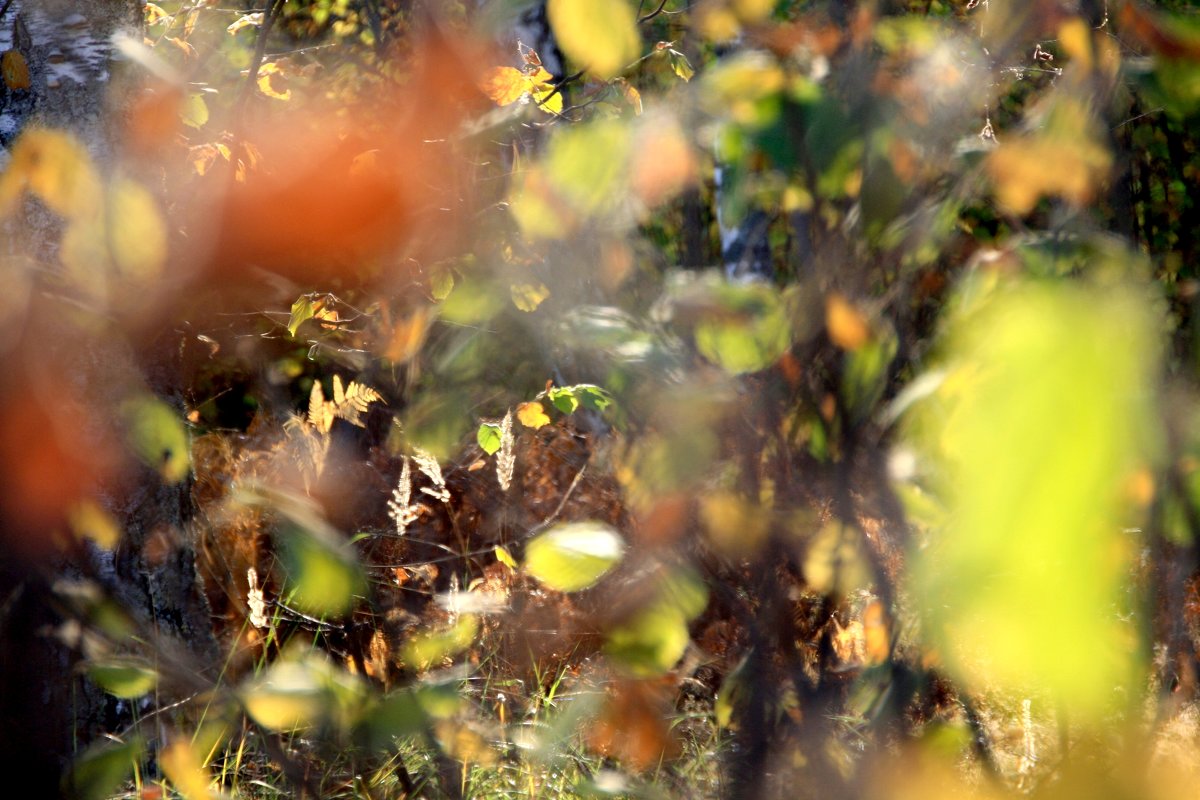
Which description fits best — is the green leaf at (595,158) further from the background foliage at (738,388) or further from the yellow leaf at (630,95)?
the yellow leaf at (630,95)

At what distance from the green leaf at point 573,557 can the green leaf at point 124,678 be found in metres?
0.35

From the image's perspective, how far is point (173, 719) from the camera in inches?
48.1

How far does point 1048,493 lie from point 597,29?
1.07 ft

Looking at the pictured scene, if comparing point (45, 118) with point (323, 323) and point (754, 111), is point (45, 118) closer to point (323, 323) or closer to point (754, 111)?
point (323, 323)

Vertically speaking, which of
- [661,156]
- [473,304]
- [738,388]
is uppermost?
[661,156]

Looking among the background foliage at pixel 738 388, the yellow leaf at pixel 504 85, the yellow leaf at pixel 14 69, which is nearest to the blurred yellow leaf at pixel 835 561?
the background foliage at pixel 738 388

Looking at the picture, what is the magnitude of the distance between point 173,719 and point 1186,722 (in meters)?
1.14

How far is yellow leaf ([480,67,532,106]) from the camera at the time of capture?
1.17 m

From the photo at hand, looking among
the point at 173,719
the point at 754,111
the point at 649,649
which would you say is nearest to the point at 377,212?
the point at 173,719

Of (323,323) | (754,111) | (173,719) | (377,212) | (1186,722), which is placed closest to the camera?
(754,111)

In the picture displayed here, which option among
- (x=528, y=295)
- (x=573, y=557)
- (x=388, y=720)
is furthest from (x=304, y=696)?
(x=528, y=295)

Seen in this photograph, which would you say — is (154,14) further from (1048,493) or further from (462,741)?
(1048,493)

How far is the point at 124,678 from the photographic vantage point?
70 centimetres

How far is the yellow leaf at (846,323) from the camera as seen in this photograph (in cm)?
43
